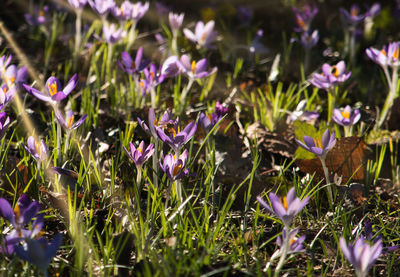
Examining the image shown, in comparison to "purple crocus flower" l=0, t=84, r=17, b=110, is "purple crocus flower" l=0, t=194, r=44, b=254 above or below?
below

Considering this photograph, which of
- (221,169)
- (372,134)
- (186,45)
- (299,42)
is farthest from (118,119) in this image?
(299,42)

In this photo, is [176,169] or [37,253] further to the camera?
[176,169]

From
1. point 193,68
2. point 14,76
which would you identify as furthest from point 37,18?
point 193,68

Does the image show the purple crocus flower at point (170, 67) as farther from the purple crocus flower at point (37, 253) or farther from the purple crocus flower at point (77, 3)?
the purple crocus flower at point (37, 253)

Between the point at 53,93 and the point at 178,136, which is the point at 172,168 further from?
the point at 53,93

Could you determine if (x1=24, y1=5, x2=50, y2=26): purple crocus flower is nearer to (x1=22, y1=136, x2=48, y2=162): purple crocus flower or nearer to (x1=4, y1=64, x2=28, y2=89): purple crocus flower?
(x1=4, y1=64, x2=28, y2=89): purple crocus flower

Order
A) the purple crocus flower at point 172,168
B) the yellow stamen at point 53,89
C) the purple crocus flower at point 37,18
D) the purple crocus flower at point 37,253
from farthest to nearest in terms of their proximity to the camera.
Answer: the purple crocus flower at point 37,18
the yellow stamen at point 53,89
the purple crocus flower at point 172,168
the purple crocus flower at point 37,253

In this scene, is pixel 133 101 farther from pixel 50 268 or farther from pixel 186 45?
pixel 50 268

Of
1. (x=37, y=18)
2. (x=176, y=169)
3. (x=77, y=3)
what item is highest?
(x=77, y=3)

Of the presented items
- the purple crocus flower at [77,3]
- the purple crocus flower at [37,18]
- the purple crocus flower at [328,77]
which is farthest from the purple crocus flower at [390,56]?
the purple crocus flower at [37,18]

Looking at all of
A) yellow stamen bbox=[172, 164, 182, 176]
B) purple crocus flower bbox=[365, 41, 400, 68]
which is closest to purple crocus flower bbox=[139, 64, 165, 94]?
yellow stamen bbox=[172, 164, 182, 176]

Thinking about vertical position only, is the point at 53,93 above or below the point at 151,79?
above

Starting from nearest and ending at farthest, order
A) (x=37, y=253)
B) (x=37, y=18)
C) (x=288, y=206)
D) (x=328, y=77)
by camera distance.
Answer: (x=37, y=253), (x=288, y=206), (x=328, y=77), (x=37, y=18)
